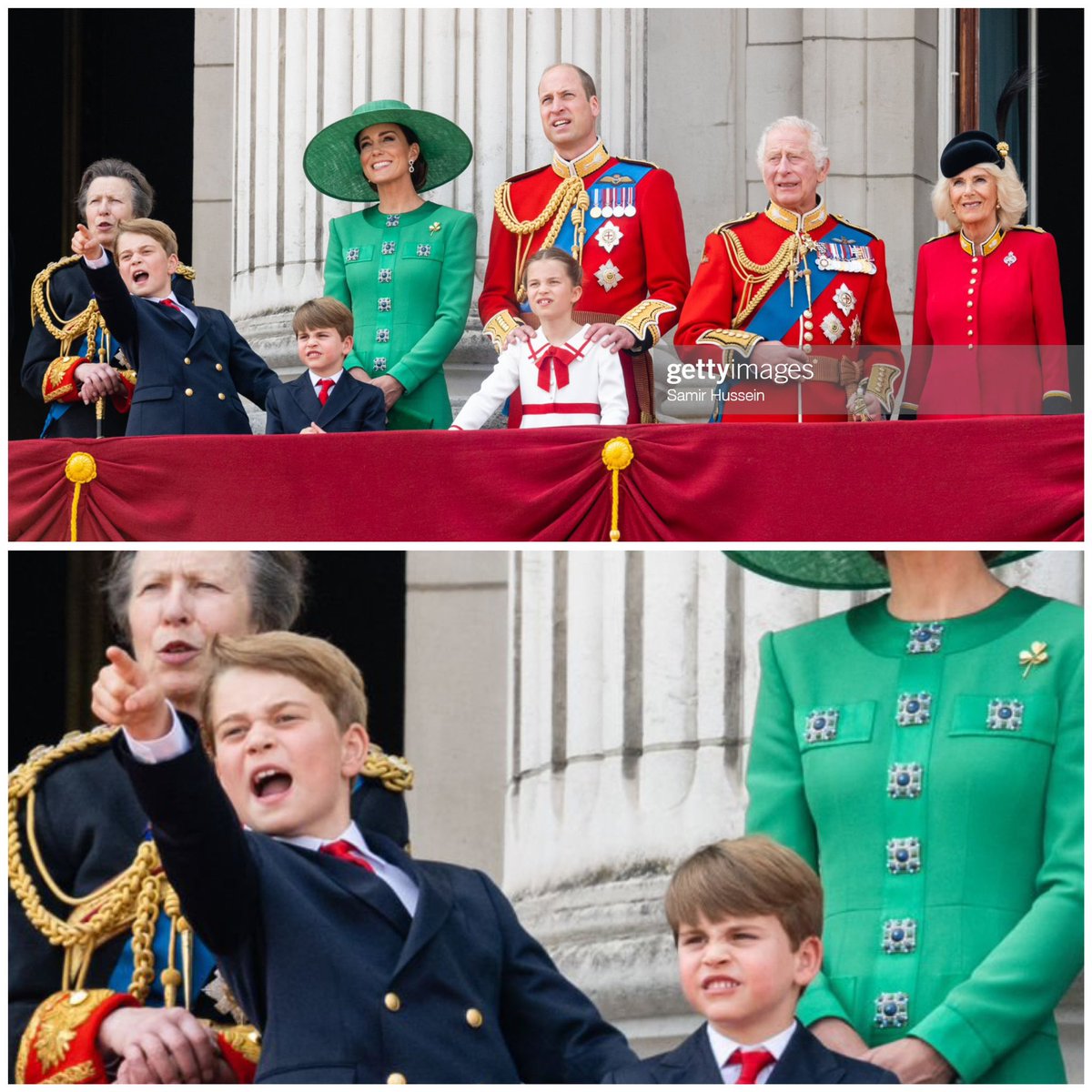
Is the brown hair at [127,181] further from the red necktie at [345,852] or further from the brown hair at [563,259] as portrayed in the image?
the red necktie at [345,852]

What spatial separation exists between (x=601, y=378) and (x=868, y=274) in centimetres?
98

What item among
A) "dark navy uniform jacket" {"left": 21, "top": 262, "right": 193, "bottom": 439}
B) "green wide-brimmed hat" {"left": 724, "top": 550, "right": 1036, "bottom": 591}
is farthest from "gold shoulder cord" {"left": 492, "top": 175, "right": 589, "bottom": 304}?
"green wide-brimmed hat" {"left": 724, "top": 550, "right": 1036, "bottom": 591}

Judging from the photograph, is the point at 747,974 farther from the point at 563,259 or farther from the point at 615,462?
the point at 563,259

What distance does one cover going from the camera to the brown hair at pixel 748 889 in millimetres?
6348

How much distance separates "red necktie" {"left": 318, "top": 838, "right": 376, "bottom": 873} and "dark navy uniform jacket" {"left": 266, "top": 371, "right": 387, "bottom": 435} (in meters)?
2.62

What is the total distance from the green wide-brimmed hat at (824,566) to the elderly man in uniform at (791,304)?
1689 millimetres

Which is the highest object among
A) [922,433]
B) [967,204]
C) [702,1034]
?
[967,204]

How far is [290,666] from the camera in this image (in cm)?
657

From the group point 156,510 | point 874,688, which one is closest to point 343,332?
point 156,510

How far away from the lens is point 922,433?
322 inches

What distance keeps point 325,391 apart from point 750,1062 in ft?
10.8

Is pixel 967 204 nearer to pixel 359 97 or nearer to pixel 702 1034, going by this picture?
pixel 359 97

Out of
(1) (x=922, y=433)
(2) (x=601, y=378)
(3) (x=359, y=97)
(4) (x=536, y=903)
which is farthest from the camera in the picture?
(3) (x=359, y=97)

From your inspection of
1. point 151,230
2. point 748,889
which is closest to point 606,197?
point 151,230
